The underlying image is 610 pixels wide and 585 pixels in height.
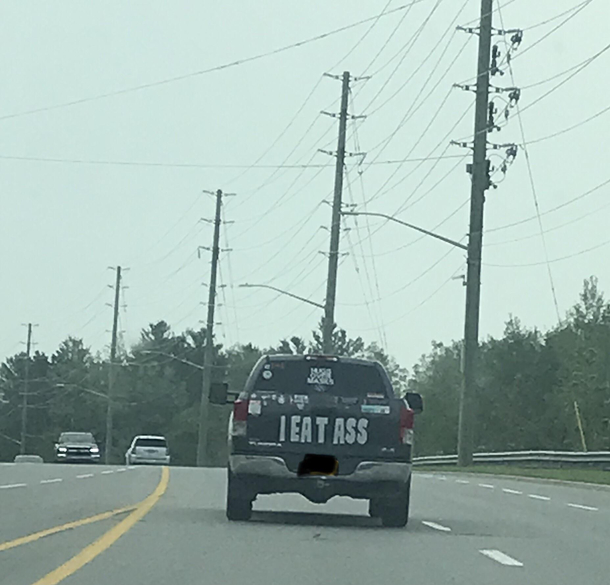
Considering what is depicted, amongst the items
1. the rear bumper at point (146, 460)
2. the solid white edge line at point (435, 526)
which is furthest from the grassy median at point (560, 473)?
the rear bumper at point (146, 460)

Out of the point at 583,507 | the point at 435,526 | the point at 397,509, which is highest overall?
the point at 583,507

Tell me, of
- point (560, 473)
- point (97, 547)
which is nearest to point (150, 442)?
point (560, 473)

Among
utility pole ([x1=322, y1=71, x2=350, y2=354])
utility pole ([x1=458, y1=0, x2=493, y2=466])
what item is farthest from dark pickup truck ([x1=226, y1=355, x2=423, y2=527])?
utility pole ([x1=322, y1=71, x2=350, y2=354])

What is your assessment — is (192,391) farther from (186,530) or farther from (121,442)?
(186,530)

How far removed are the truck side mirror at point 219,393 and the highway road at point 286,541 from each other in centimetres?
138

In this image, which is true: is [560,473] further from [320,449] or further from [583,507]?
[320,449]

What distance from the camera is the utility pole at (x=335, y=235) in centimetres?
6331

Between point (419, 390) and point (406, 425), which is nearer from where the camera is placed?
point (406, 425)

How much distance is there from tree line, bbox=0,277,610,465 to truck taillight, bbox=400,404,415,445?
7614 centimetres

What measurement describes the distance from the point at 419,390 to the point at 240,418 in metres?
149

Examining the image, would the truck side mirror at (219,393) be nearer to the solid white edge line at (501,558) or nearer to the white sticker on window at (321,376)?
the white sticker on window at (321,376)

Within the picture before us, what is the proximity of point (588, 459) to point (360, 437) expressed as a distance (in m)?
25.6

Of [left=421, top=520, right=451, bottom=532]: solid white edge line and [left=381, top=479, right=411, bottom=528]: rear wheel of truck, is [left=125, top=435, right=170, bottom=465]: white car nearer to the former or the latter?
[left=421, top=520, right=451, bottom=532]: solid white edge line

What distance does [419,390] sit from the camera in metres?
167
